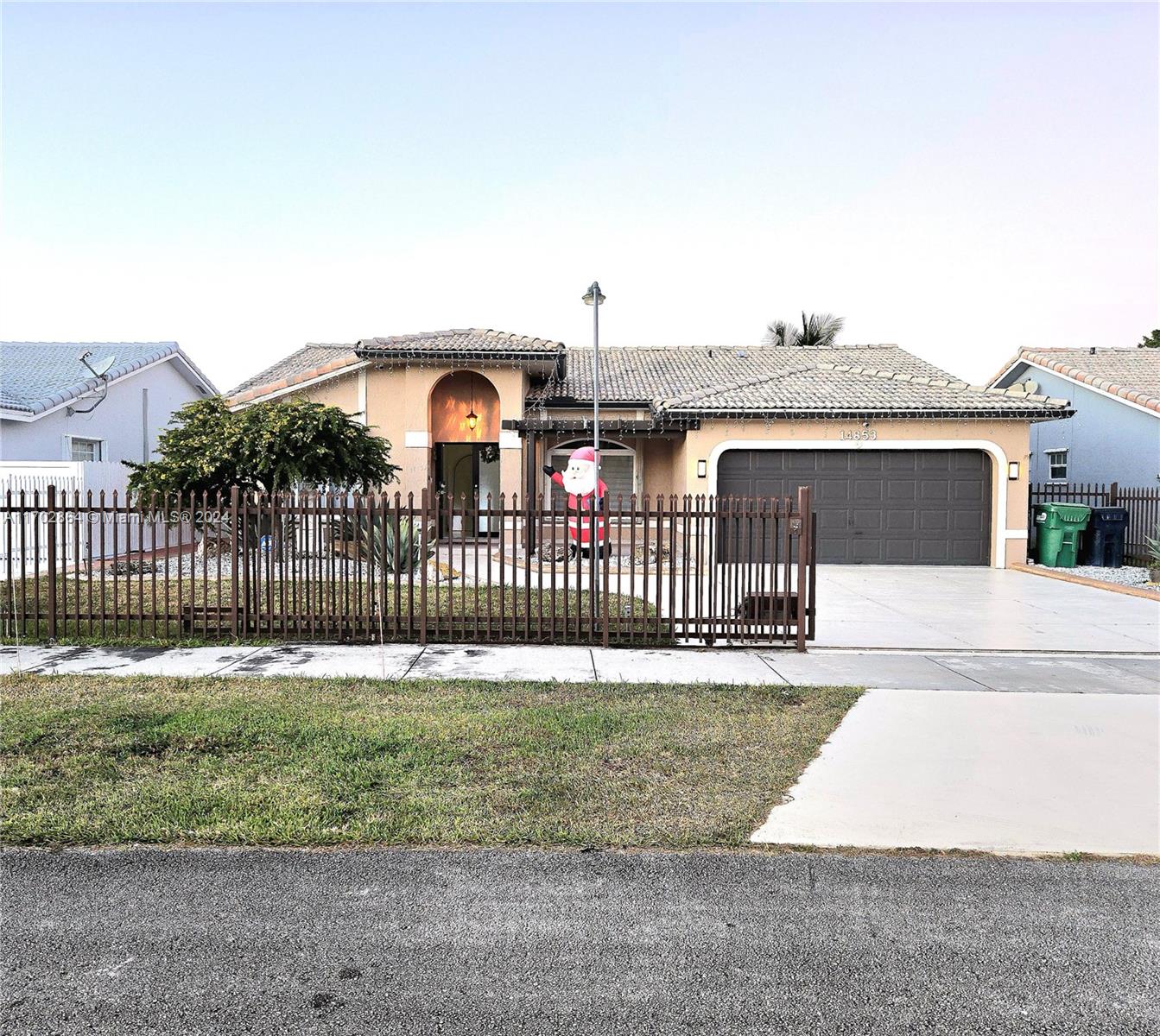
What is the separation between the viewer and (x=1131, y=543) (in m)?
18.2

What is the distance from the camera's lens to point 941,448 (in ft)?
56.5

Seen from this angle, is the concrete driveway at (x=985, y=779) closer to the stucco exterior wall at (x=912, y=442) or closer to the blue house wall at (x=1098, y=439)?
the stucco exterior wall at (x=912, y=442)

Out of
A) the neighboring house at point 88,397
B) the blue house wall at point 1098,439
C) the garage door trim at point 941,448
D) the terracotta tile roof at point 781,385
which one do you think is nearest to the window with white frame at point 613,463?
the terracotta tile roof at point 781,385

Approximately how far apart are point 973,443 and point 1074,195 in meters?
5.20

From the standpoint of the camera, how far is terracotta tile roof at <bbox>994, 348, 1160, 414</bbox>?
20.3 m

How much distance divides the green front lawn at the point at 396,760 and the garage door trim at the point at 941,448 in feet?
36.4

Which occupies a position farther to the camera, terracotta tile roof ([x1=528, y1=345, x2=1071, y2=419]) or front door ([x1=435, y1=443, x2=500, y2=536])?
front door ([x1=435, y1=443, x2=500, y2=536])

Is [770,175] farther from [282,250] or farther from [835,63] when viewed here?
[282,250]

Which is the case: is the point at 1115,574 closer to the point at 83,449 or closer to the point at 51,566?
the point at 51,566

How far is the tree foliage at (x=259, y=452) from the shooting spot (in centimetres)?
1491

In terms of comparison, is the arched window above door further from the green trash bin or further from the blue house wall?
the blue house wall

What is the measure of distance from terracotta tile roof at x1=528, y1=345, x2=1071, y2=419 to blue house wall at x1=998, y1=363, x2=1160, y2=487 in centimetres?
328

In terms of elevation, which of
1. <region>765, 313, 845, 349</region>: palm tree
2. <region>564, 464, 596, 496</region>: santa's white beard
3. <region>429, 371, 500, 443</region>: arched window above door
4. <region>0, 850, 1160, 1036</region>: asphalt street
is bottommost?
<region>0, 850, 1160, 1036</region>: asphalt street

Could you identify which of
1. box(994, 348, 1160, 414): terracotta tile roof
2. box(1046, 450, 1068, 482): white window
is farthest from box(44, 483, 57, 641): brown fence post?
box(1046, 450, 1068, 482): white window
